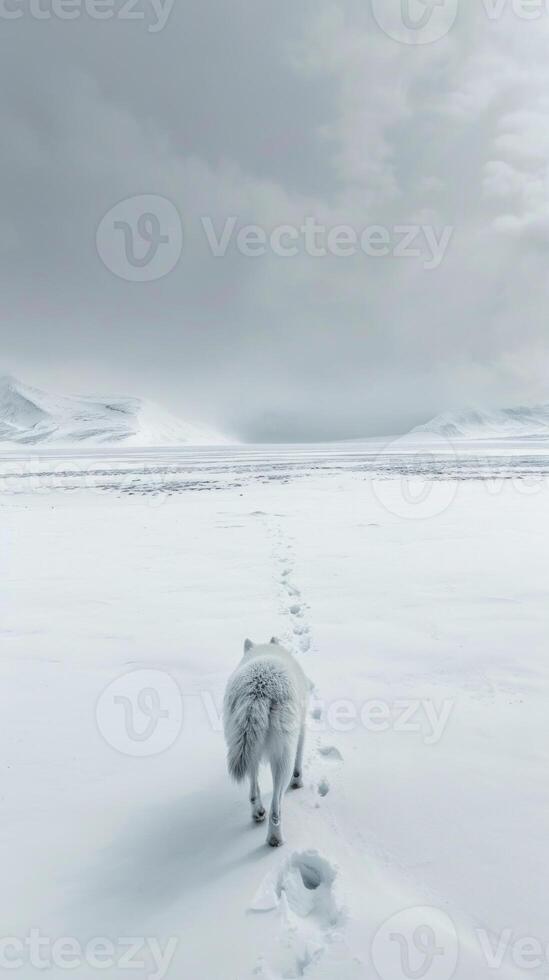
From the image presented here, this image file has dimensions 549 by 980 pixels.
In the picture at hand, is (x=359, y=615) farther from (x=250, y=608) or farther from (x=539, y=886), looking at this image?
(x=539, y=886)

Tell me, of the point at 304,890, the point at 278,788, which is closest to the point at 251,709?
the point at 278,788

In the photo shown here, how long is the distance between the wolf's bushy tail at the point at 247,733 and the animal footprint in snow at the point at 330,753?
1242mm

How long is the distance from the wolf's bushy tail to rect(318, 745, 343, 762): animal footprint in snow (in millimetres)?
1242

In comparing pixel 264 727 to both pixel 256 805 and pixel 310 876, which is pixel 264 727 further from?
pixel 310 876

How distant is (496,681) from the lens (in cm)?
492

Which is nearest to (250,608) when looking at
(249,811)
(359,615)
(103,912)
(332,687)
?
(359,615)

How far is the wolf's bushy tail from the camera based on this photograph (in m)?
2.88

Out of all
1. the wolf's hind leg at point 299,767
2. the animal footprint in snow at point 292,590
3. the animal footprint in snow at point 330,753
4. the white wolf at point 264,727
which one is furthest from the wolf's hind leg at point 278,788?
the animal footprint in snow at point 292,590

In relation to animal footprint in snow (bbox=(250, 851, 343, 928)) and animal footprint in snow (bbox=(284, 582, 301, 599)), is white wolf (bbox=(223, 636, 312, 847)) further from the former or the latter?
animal footprint in snow (bbox=(284, 582, 301, 599))

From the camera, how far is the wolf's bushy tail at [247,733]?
9.46 ft

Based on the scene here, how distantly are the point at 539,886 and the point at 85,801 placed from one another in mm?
3050

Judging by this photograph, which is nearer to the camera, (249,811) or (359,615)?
(249,811)

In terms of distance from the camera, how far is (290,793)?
11.4ft

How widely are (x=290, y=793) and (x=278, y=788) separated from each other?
61 cm
